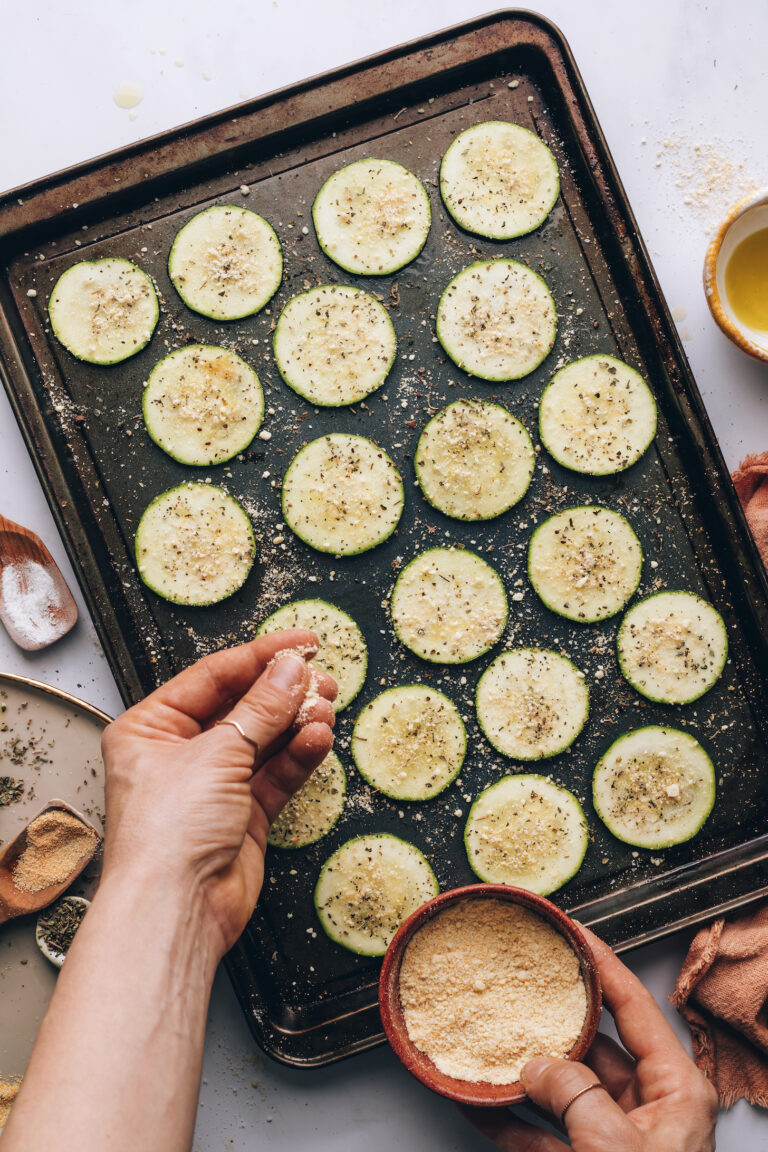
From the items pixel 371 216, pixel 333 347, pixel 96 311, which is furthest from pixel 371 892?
pixel 371 216

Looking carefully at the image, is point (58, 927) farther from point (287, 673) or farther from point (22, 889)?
point (287, 673)

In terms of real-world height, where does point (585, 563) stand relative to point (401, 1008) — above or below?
above

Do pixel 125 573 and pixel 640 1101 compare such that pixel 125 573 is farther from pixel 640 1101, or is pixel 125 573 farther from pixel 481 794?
pixel 640 1101

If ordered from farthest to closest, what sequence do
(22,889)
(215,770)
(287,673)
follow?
(22,889) → (287,673) → (215,770)

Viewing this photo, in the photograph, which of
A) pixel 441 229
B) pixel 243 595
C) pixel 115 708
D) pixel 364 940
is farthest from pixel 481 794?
pixel 441 229

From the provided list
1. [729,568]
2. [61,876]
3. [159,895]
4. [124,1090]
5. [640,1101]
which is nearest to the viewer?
[124,1090]

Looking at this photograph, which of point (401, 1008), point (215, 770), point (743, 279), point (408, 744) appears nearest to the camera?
point (215, 770)

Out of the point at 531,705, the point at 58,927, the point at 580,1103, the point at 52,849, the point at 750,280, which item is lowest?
the point at 580,1103
